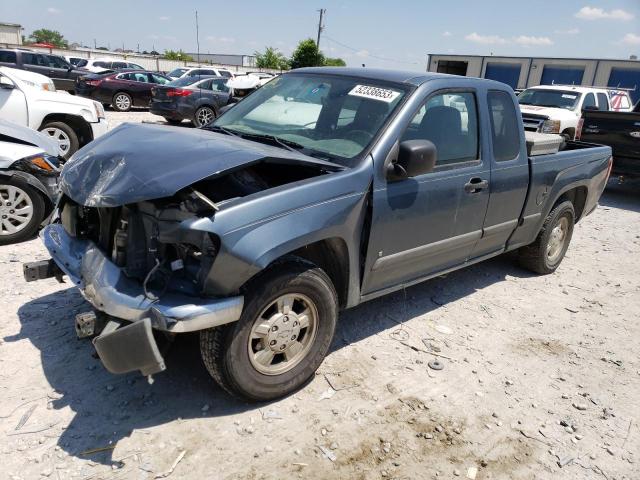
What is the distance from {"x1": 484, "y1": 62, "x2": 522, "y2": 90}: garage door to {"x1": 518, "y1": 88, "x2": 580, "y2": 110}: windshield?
2467 centimetres

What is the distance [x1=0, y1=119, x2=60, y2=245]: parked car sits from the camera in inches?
191

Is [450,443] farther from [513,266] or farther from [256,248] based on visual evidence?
[513,266]

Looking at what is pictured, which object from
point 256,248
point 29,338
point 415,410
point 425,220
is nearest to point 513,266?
point 425,220

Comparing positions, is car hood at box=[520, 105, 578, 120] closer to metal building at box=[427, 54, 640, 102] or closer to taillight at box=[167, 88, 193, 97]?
taillight at box=[167, 88, 193, 97]

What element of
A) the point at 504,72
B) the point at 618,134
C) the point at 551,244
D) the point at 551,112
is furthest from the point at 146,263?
the point at 504,72

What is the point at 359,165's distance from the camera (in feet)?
10.5

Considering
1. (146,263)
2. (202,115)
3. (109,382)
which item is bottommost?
(202,115)

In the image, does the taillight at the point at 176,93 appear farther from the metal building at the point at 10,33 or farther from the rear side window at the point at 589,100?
the metal building at the point at 10,33

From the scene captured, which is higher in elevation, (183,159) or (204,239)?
(183,159)

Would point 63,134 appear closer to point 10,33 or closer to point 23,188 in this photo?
point 23,188

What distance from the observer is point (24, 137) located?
5.36m

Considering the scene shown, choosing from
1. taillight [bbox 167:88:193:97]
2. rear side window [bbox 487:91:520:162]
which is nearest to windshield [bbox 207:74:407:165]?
rear side window [bbox 487:91:520:162]

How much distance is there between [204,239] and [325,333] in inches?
43.0

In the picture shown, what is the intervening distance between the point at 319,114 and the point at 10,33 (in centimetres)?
6212
